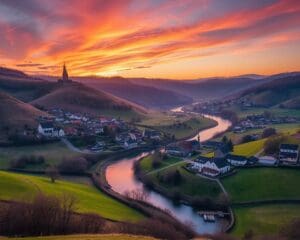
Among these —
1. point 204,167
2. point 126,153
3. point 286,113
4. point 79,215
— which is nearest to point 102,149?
point 126,153

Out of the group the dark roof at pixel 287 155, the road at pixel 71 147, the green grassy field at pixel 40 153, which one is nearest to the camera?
the dark roof at pixel 287 155

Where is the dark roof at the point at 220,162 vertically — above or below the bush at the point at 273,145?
below

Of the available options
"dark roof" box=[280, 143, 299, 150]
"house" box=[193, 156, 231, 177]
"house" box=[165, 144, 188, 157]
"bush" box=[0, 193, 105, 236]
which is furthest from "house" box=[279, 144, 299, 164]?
"bush" box=[0, 193, 105, 236]

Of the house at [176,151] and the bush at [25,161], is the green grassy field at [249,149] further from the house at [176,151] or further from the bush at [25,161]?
the bush at [25,161]

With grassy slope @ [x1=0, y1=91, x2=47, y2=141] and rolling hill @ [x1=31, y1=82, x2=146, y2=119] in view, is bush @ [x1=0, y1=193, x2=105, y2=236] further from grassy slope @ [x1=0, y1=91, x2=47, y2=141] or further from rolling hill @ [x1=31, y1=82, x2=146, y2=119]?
rolling hill @ [x1=31, y1=82, x2=146, y2=119]

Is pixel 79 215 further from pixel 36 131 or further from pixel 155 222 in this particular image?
pixel 36 131

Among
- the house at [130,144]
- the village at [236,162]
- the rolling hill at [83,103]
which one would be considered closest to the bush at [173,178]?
the village at [236,162]
